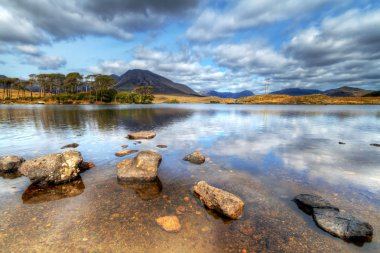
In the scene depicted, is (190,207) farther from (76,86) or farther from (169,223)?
(76,86)

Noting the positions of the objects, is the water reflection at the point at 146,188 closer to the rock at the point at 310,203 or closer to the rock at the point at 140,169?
the rock at the point at 140,169

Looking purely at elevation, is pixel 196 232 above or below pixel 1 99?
below

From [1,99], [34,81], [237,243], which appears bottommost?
[237,243]

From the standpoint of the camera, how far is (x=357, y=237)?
779 cm

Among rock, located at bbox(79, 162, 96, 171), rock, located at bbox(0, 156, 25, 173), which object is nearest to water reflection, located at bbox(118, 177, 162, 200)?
rock, located at bbox(79, 162, 96, 171)

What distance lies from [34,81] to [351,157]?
248 meters

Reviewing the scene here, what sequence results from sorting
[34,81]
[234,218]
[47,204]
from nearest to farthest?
[234,218]
[47,204]
[34,81]

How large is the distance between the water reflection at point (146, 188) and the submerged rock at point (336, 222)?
861 cm

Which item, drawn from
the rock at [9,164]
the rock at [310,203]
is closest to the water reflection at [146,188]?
the rock at [310,203]

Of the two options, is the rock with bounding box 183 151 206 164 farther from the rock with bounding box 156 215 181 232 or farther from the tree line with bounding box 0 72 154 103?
the tree line with bounding box 0 72 154 103

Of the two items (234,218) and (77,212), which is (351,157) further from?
(77,212)

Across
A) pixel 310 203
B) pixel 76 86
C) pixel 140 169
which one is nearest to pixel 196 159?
pixel 140 169

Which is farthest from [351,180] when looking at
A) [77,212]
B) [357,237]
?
[77,212]

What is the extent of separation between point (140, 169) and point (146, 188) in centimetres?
184
